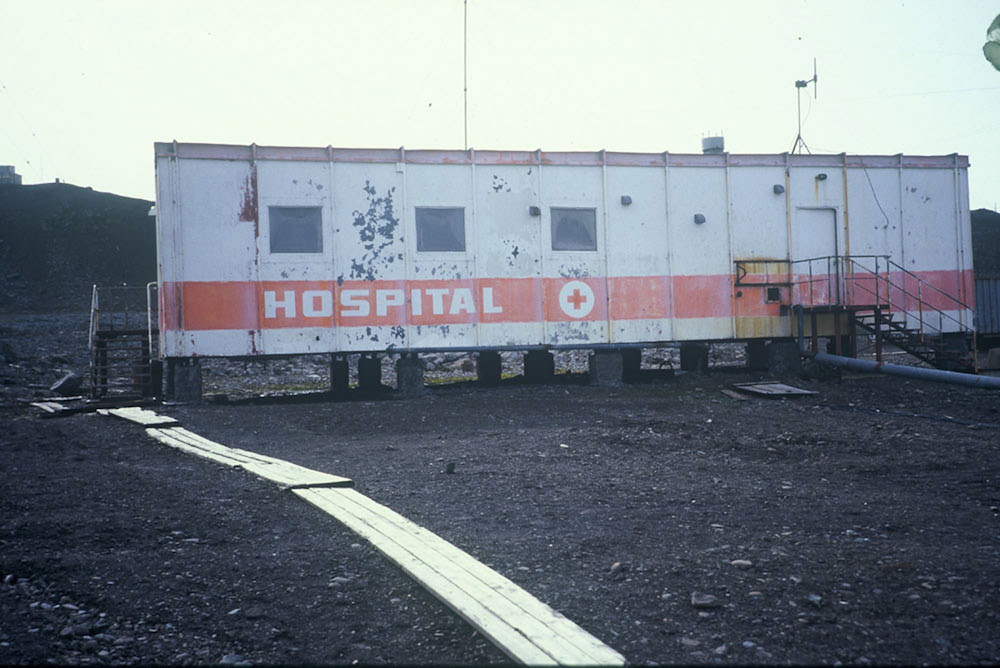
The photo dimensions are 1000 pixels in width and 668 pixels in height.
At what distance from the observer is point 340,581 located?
165 inches

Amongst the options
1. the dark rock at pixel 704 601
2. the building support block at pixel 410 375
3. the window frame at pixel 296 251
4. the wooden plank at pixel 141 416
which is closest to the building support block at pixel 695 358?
the building support block at pixel 410 375

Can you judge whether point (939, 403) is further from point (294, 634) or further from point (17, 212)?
point (17, 212)

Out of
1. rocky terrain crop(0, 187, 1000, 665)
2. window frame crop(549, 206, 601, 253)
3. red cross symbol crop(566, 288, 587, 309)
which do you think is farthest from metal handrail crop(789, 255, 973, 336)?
rocky terrain crop(0, 187, 1000, 665)

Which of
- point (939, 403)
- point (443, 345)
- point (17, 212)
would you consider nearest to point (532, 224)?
point (443, 345)

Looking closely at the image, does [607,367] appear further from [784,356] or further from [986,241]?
[986,241]

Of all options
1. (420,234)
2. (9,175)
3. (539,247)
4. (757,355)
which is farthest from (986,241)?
(9,175)

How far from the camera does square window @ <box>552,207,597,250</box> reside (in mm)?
14680

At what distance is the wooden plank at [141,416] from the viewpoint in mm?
10539

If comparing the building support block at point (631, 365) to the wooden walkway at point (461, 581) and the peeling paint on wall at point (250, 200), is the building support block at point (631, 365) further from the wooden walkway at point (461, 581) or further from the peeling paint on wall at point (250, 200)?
the wooden walkway at point (461, 581)

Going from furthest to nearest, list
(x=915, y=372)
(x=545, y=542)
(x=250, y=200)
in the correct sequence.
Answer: (x=250, y=200)
(x=915, y=372)
(x=545, y=542)

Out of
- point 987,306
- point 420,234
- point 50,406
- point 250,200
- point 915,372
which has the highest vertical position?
point 250,200

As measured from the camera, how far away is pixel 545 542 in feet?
15.9

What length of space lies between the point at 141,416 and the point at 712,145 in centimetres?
1131

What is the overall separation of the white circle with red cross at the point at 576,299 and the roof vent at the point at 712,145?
13.1 feet
